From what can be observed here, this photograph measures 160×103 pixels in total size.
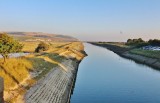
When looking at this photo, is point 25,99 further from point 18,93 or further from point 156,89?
point 156,89

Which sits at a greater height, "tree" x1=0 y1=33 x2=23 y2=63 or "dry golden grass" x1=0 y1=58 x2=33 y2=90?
"tree" x1=0 y1=33 x2=23 y2=63

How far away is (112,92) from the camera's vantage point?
1527 inches

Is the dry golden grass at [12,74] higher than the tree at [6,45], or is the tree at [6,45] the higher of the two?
the tree at [6,45]

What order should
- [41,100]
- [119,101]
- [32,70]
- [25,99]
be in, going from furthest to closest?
[32,70] < [119,101] < [41,100] < [25,99]

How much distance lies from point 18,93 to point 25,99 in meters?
1.26

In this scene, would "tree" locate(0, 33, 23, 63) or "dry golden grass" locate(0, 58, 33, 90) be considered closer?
"dry golden grass" locate(0, 58, 33, 90)

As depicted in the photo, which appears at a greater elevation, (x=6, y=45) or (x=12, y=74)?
(x=6, y=45)

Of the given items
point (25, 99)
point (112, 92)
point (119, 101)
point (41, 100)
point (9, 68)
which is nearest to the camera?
point (25, 99)

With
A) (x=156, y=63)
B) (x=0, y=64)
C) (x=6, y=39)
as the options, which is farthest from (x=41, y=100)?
(x=156, y=63)

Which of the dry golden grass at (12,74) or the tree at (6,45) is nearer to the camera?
the dry golden grass at (12,74)

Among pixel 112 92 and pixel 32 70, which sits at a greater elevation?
pixel 32 70

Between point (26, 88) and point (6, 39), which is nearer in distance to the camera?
point (26, 88)

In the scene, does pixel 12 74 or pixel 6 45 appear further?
pixel 6 45

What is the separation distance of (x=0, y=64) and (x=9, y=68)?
54.2 inches
